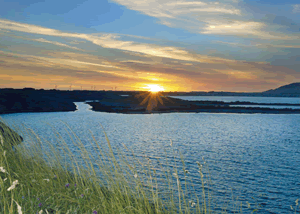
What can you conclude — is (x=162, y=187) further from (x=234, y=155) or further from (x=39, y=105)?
(x=39, y=105)

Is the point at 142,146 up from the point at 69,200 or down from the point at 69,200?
down

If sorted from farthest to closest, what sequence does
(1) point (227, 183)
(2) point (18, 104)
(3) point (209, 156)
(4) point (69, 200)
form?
(2) point (18, 104) < (3) point (209, 156) < (1) point (227, 183) < (4) point (69, 200)

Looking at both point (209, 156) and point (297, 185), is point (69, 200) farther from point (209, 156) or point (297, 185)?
point (209, 156)

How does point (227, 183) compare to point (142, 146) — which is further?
point (142, 146)

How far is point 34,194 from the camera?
7.32 m

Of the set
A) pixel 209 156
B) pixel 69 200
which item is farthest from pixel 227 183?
pixel 69 200

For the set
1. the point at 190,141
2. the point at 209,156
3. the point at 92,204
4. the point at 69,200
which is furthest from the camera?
the point at 190,141

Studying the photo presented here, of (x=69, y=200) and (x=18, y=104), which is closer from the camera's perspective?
(x=69, y=200)

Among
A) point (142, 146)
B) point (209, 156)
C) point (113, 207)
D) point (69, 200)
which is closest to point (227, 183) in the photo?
point (209, 156)

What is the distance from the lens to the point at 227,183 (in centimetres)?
1335

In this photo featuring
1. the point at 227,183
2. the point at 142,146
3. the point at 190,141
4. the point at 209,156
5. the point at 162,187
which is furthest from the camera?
the point at 190,141

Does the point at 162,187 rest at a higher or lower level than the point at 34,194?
lower

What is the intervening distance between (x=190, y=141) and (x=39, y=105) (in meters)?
56.8

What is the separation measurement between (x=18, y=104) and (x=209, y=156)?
62857mm
